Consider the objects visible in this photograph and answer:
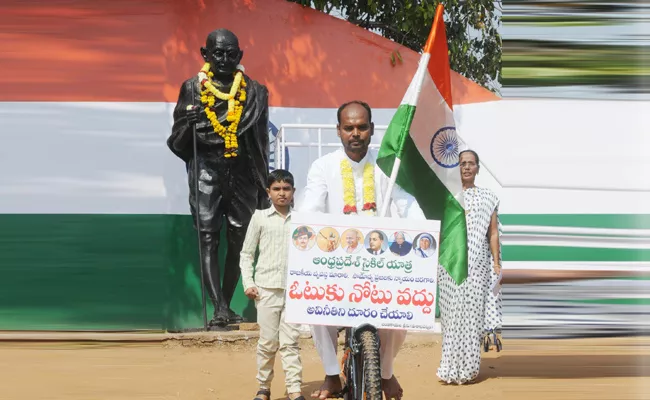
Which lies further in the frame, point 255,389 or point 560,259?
point 255,389

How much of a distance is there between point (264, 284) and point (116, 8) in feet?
13.1

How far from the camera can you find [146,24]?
28.9 feet

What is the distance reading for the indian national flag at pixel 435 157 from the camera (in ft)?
17.5

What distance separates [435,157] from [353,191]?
0.54m


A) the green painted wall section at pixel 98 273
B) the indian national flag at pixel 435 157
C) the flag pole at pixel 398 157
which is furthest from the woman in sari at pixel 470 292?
the green painted wall section at pixel 98 273

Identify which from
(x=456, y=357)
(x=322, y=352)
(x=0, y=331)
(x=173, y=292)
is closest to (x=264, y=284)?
(x=322, y=352)

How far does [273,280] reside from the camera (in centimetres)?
593

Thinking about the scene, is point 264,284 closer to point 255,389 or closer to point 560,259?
point 255,389

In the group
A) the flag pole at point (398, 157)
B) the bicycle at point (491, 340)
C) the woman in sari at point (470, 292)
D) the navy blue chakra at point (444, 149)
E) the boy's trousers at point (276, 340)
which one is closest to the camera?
the flag pole at point (398, 157)

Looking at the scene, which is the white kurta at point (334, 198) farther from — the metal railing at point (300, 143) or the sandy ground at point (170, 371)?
the metal railing at point (300, 143)

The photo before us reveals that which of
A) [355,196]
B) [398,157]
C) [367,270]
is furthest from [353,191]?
[367,270]

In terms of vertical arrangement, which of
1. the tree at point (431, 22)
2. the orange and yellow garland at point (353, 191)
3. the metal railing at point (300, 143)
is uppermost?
the tree at point (431, 22)

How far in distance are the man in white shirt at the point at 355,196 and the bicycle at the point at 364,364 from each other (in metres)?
0.34

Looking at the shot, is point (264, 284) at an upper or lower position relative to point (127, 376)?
upper
